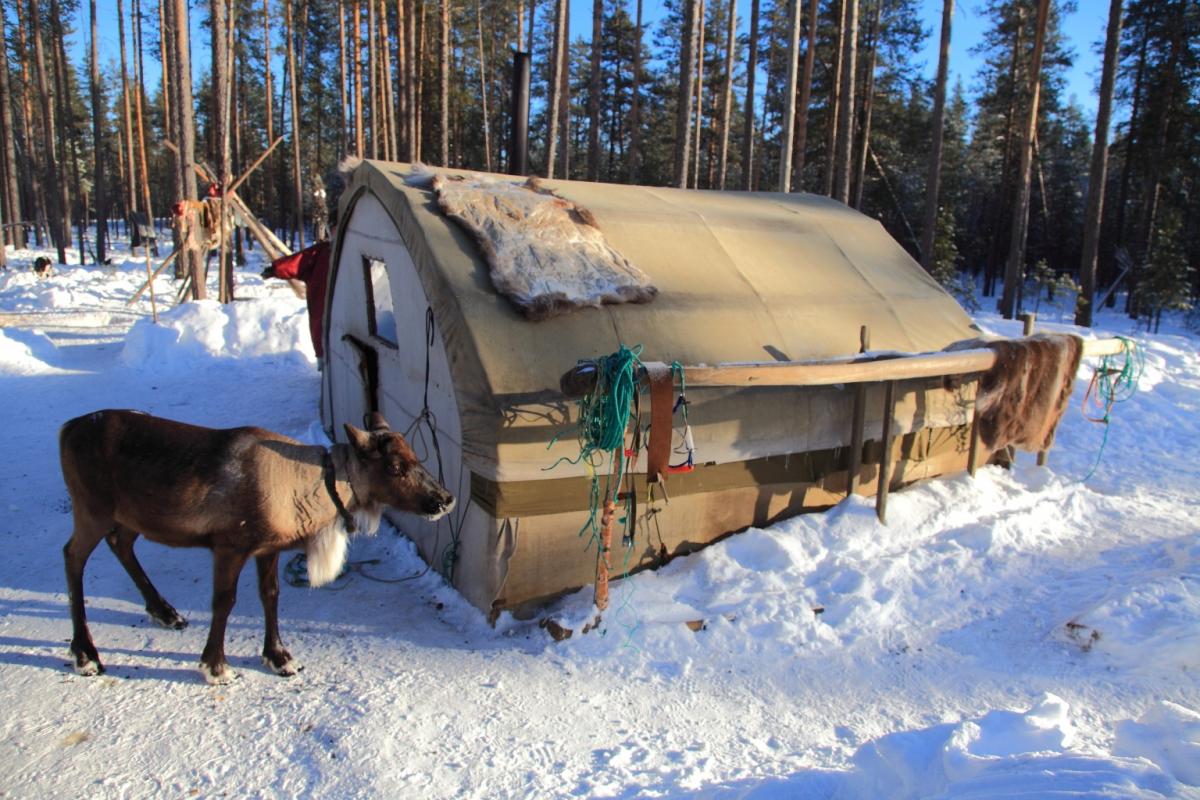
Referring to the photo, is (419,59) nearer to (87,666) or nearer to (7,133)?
(7,133)

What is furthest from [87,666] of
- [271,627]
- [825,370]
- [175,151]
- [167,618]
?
[175,151]

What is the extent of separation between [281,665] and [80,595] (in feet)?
3.56

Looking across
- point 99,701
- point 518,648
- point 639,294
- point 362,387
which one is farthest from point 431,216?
point 99,701

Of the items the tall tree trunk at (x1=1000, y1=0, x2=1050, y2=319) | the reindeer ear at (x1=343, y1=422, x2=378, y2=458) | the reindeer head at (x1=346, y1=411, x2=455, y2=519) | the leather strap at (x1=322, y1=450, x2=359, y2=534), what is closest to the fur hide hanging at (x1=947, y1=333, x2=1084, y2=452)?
the reindeer head at (x1=346, y1=411, x2=455, y2=519)

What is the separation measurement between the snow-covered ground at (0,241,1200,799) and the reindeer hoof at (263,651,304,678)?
7cm

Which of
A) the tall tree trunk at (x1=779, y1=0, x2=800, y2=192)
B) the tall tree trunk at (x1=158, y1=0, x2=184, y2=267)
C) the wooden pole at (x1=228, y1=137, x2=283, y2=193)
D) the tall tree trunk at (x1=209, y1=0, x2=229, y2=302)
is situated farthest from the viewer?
the tall tree trunk at (x1=779, y1=0, x2=800, y2=192)

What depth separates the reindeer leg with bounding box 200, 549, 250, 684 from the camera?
3693mm

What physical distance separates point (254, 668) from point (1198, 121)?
3023cm

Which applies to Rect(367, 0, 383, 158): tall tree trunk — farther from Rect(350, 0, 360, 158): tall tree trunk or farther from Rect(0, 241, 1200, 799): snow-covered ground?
Rect(0, 241, 1200, 799): snow-covered ground

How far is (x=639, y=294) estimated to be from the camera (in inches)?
197

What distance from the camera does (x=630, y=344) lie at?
4.78 metres

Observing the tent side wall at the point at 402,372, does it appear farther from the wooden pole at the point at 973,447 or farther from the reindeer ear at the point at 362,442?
the wooden pole at the point at 973,447

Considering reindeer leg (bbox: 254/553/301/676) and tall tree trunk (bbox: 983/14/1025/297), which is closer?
reindeer leg (bbox: 254/553/301/676)

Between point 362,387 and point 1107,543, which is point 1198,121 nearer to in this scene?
point 1107,543
